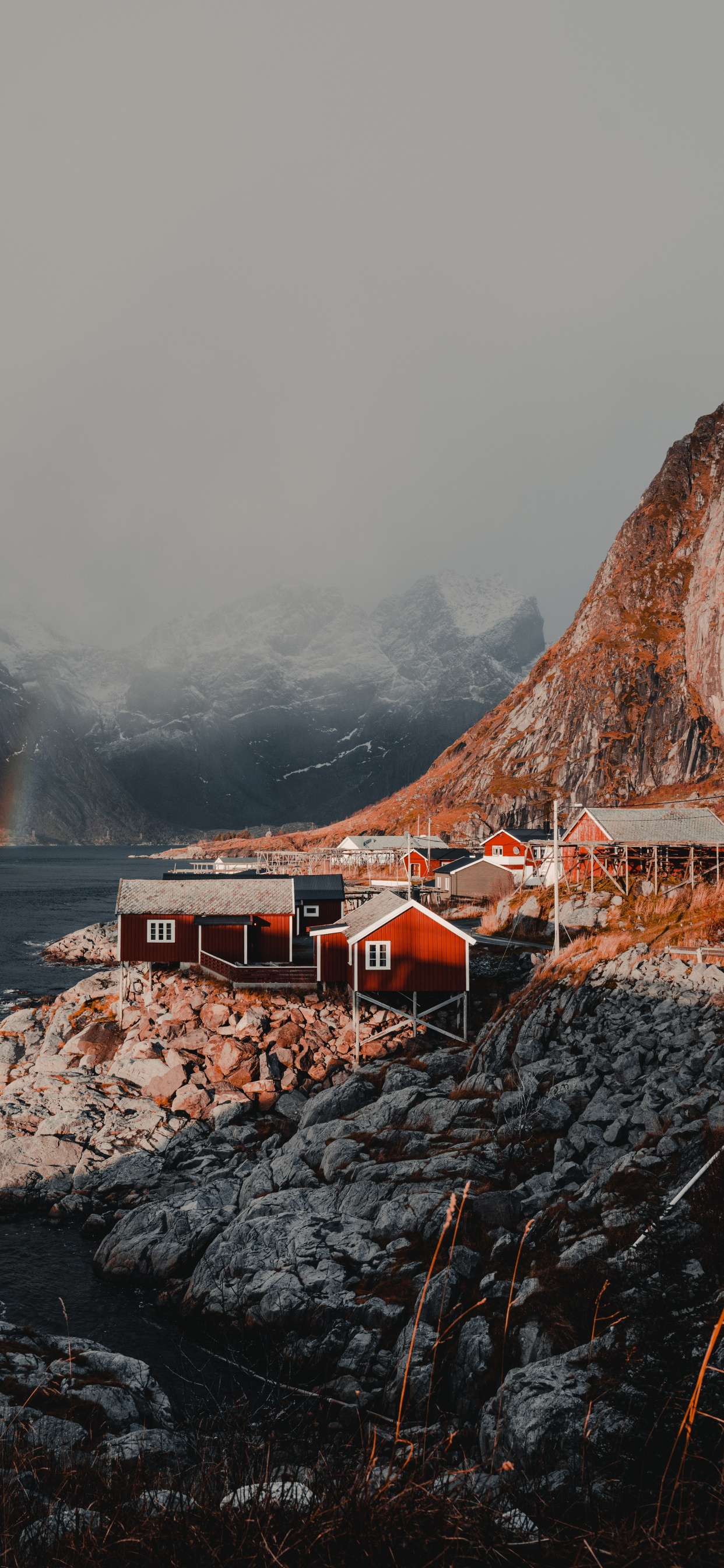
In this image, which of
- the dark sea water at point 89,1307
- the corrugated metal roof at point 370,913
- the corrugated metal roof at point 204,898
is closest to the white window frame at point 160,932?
the corrugated metal roof at point 204,898

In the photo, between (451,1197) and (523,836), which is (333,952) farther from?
(523,836)

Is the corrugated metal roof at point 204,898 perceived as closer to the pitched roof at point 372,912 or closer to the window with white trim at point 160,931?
the window with white trim at point 160,931

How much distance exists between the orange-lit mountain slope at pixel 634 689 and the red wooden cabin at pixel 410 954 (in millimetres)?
105345

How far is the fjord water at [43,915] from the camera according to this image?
55719 mm

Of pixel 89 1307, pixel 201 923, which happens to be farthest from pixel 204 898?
pixel 89 1307

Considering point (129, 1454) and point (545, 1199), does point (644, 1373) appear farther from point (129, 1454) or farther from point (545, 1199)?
point (545, 1199)

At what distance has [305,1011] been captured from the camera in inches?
1467

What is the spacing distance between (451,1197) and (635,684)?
158 m

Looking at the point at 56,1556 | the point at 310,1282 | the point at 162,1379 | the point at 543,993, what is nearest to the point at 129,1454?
the point at 162,1379

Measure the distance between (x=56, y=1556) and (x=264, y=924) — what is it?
4131 cm

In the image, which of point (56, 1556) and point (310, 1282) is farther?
point (310, 1282)

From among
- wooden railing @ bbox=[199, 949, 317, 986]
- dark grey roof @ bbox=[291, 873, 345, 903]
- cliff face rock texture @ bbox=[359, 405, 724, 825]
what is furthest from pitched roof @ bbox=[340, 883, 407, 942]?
cliff face rock texture @ bbox=[359, 405, 724, 825]

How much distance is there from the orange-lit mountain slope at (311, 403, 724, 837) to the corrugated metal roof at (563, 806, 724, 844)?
82.5m

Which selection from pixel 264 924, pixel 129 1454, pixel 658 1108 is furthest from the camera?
pixel 264 924
